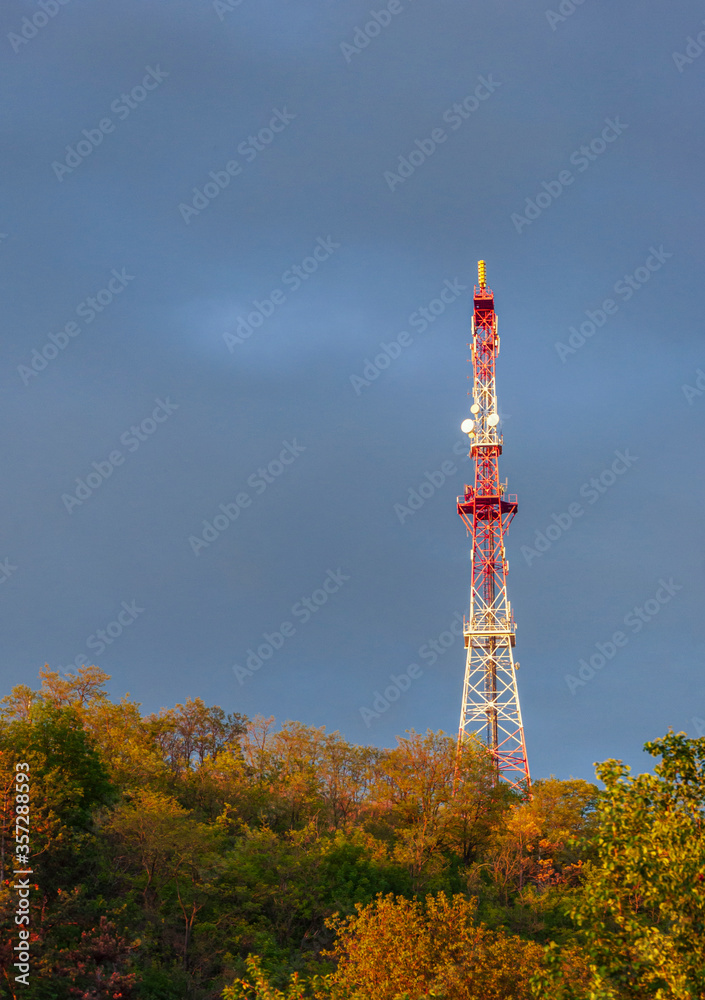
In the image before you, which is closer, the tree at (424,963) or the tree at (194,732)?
the tree at (424,963)

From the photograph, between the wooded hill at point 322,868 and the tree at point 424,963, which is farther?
the tree at point 424,963

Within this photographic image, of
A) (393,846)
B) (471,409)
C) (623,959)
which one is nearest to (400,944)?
(623,959)

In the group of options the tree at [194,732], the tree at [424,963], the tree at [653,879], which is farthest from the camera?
the tree at [194,732]

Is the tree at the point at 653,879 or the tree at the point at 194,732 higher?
the tree at the point at 194,732

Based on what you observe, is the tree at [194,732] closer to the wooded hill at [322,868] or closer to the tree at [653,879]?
the wooded hill at [322,868]

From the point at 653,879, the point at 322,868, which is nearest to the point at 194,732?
the point at 322,868

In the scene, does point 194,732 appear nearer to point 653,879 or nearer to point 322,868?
point 322,868

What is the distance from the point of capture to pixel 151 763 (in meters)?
57.9

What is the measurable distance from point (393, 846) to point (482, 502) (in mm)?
26254

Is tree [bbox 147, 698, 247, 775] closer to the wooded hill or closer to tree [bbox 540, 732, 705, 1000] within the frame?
the wooded hill

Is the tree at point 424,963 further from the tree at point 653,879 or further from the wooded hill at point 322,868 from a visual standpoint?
the tree at point 653,879

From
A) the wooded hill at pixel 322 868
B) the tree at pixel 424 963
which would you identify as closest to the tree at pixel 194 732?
the wooded hill at pixel 322 868

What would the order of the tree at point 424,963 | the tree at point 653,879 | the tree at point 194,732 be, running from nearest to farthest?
the tree at point 653,879 → the tree at point 424,963 → the tree at point 194,732

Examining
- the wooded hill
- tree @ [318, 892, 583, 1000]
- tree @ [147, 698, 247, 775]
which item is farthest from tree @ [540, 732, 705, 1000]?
tree @ [147, 698, 247, 775]
